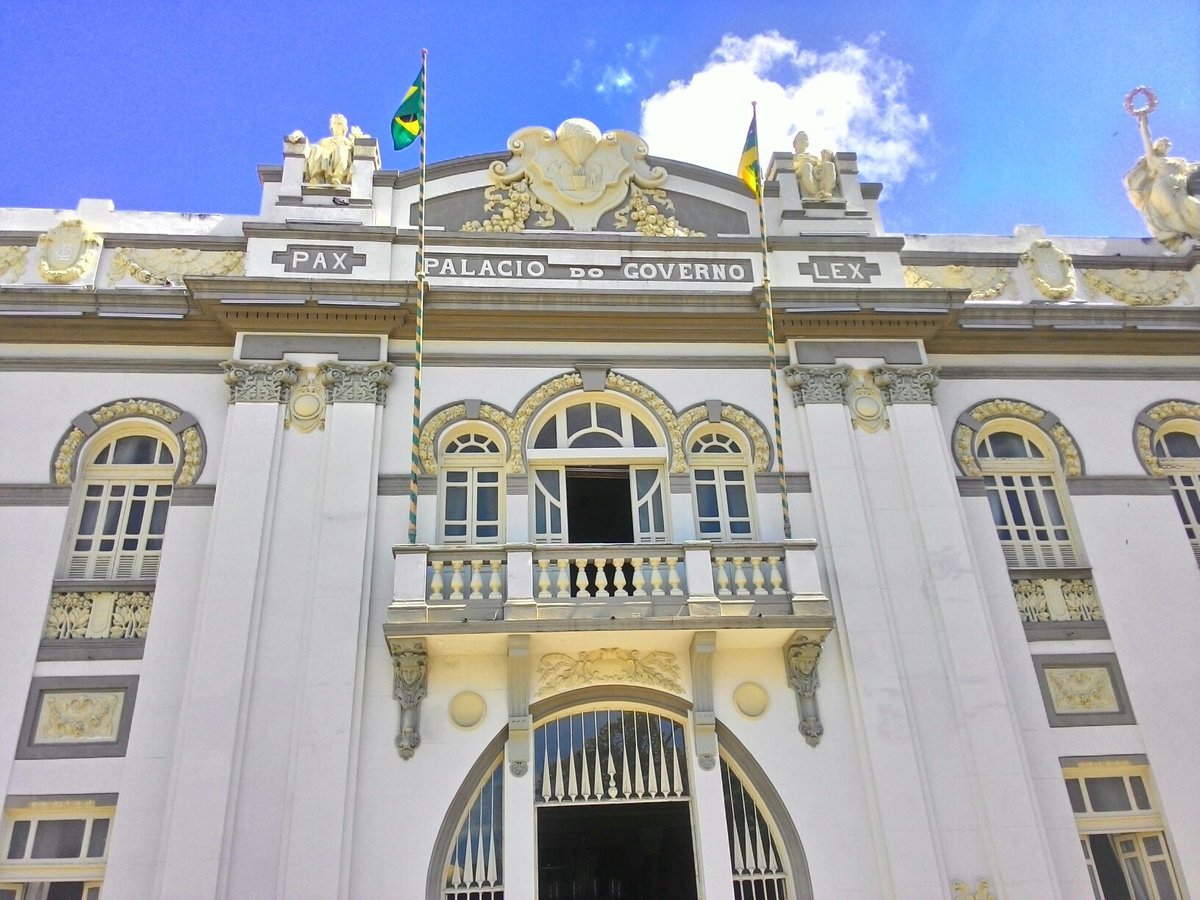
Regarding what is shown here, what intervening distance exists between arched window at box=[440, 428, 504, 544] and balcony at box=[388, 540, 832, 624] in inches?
37.6

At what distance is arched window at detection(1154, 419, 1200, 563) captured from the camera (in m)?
13.2

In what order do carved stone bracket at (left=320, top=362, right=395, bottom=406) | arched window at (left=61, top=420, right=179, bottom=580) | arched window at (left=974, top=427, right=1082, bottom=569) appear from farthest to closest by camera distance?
arched window at (left=974, top=427, right=1082, bottom=569), carved stone bracket at (left=320, top=362, right=395, bottom=406), arched window at (left=61, top=420, right=179, bottom=580)

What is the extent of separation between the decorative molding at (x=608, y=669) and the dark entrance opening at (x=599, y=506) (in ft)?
5.72

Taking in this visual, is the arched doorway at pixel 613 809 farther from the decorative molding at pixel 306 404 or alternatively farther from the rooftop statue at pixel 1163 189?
the rooftop statue at pixel 1163 189

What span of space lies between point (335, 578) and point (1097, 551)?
9.63 meters

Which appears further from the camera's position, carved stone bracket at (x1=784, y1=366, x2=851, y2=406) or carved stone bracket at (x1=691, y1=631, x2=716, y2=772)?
carved stone bracket at (x1=784, y1=366, x2=851, y2=406)

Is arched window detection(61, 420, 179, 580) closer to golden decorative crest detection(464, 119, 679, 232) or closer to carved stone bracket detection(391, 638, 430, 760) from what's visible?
carved stone bracket detection(391, 638, 430, 760)

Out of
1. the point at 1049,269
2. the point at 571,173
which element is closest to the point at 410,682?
the point at 571,173

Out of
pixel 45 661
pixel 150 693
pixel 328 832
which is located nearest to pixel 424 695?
pixel 328 832

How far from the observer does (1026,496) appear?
13.1 meters

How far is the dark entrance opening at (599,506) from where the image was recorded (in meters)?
12.6

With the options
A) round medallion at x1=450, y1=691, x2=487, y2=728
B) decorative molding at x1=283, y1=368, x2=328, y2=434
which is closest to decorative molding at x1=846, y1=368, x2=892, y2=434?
round medallion at x1=450, y1=691, x2=487, y2=728

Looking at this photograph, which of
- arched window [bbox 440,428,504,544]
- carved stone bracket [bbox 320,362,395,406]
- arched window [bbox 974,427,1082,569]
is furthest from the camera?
arched window [bbox 974,427,1082,569]

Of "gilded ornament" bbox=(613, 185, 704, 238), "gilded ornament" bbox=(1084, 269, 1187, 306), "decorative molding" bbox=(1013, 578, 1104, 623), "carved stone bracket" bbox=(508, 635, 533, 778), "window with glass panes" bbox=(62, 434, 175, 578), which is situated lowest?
"carved stone bracket" bbox=(508, 635, 533, 778)
